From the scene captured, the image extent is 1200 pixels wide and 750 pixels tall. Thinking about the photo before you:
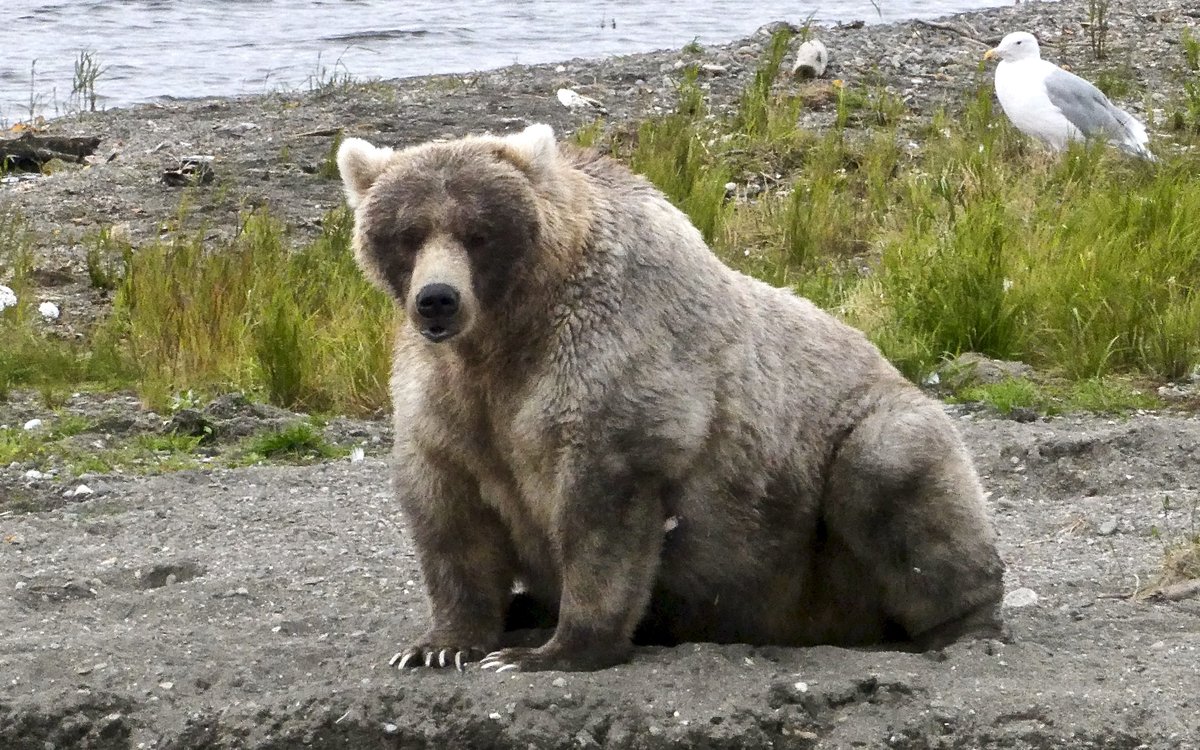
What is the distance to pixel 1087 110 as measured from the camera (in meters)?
12.4

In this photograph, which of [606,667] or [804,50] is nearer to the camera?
[606,667]

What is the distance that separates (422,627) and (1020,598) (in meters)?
1.89

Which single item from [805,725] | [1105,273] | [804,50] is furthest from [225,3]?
[805,725]

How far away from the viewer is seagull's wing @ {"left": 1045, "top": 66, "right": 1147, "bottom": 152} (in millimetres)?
12133

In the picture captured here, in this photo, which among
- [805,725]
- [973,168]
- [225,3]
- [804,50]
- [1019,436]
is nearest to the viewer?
[805,725]

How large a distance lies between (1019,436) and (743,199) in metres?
4.99

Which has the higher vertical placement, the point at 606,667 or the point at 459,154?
the point at 459,154

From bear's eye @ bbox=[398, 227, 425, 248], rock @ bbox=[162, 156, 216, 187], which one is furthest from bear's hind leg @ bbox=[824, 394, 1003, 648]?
rock @ bbox=[162, 156, 216, 187]

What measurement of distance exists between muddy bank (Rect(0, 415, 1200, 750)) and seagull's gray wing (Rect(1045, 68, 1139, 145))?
5.96 metres

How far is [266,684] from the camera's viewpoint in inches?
187

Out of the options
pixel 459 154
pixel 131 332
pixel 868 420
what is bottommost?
pixel 131 332

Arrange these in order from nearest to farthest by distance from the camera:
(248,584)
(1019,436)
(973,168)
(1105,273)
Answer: (248,584), (1019,436), (1105,273), (973,168)

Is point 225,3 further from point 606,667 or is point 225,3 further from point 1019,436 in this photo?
point 606,667

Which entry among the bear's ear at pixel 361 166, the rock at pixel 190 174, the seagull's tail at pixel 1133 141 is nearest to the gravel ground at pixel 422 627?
the bear's ear at pixel 361 166
